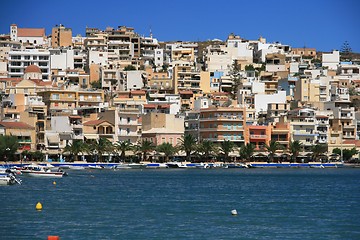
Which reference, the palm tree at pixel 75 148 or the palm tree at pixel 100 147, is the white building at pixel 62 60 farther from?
the palm tree at pixel 75 148

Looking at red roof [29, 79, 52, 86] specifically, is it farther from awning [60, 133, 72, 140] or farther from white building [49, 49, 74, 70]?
awning [60, 133, 72, 140]

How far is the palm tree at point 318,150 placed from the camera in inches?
4412

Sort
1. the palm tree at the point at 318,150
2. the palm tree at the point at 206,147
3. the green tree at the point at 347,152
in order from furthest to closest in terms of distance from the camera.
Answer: the green tree at the point at 347,152 → the palm tree at the point at 318,150 → the palm tree at the point at 206,147

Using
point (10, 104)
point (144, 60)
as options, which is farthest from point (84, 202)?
point (144, 60)

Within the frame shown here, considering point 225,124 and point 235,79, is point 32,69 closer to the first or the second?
point 235,79

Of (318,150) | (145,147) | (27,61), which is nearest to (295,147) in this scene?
(318,150)

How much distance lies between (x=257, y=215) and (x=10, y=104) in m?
70.9

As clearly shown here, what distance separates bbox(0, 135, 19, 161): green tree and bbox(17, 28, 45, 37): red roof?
67.1 m

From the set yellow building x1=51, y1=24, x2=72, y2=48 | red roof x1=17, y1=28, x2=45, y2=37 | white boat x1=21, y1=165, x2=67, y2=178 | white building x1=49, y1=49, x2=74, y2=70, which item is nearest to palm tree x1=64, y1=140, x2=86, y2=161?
white boat x1=21, y1=165, x2=67, y2=178

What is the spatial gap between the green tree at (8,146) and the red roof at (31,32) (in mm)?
67131

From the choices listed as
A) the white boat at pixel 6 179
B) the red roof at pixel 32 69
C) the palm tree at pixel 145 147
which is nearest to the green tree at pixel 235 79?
the red roof at pixel 32 69

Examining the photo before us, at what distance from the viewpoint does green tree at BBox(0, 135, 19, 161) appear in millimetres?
96562

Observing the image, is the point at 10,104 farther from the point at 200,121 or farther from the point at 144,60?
the point at 144,60

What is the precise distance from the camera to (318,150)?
11219 centimetres
